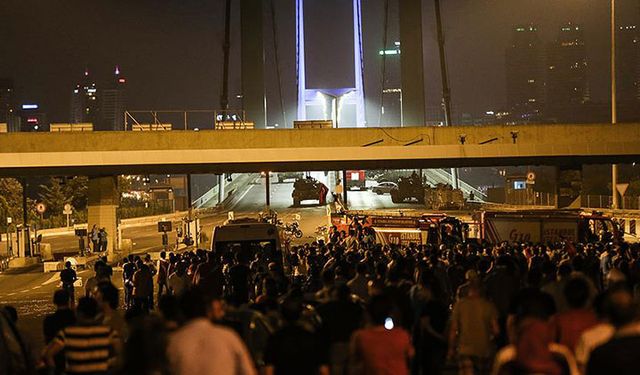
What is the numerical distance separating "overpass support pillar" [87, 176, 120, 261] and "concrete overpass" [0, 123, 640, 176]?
2.54m

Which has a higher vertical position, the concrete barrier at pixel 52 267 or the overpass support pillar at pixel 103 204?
the overpass support pillar at pixel 103 204

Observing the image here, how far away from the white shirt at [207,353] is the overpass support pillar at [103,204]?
41702 mm

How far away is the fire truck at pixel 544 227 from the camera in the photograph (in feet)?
106

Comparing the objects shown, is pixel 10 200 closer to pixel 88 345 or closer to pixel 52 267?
pixel 52 267

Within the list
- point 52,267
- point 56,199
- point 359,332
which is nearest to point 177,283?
point 359,332

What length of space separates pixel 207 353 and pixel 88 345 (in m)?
2.17

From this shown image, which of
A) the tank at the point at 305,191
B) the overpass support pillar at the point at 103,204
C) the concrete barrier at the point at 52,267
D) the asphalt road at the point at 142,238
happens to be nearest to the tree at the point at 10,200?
the asphalt road at the point at 142,238

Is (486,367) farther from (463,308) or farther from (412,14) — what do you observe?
(412,14)

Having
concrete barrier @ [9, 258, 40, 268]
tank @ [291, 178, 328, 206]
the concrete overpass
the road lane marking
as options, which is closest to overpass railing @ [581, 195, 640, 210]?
the concrete overpass

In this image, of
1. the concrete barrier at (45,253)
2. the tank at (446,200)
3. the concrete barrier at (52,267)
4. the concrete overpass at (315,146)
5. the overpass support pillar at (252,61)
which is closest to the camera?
the concrete overpass at (315,146)

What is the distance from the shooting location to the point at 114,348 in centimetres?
855

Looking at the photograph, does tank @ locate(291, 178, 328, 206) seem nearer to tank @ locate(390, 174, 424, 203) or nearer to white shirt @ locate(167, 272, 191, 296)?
tank @ locate(390, 174, 424, 203)

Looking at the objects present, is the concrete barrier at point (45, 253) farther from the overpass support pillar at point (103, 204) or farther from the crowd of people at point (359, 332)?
the crowd of people at point (359, 332)

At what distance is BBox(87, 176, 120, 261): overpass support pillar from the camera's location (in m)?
47.9
